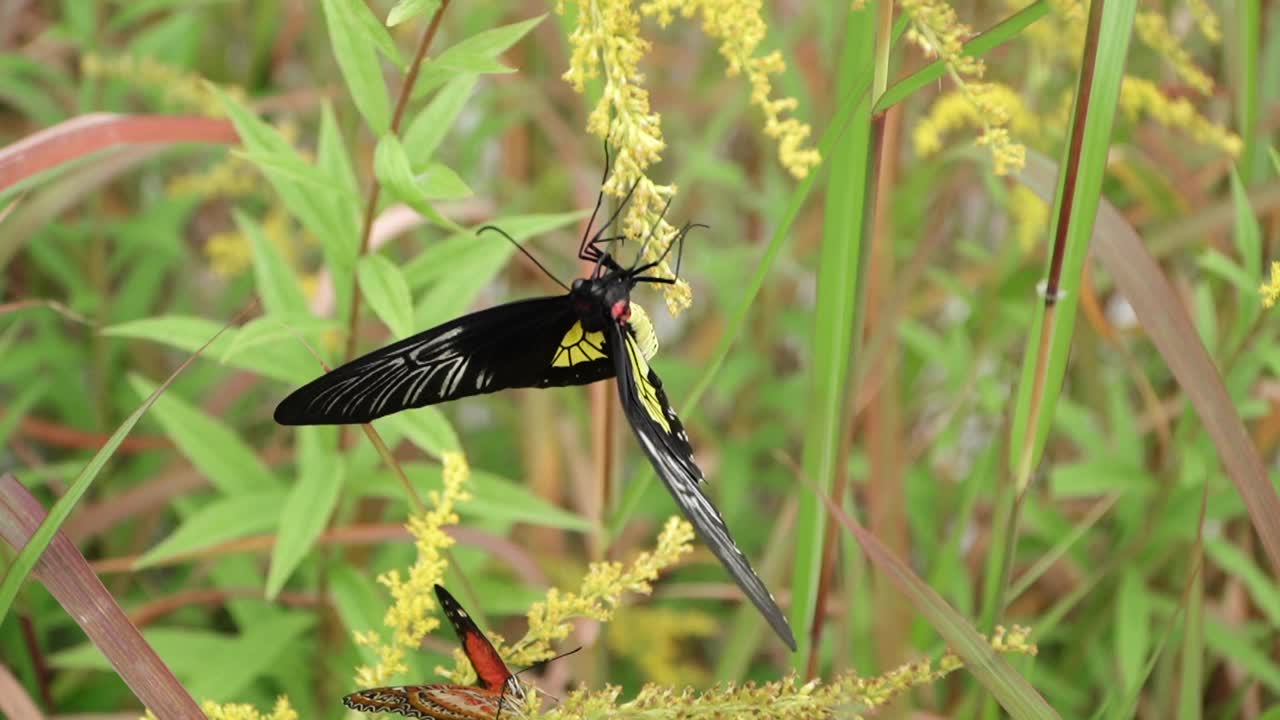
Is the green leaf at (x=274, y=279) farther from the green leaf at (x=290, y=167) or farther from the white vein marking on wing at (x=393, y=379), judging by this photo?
the white vein marking on wing at (x=393, y=379)

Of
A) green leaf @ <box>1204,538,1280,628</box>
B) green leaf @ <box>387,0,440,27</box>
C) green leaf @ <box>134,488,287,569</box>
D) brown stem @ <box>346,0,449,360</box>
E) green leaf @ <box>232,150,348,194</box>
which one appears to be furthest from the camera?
green leaf @ <box>1204,538,1280,628</box>

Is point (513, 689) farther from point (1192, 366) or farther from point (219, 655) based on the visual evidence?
point (219, 655)

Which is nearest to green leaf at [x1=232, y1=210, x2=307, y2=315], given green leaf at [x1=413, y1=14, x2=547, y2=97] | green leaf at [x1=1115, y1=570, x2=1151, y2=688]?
green leaf at [x1=413, y1=14, x2=547, y2=97]

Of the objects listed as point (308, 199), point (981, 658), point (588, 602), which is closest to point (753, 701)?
point (588, 602)

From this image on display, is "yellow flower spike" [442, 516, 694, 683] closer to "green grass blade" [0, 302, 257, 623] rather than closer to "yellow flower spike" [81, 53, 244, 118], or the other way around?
"green grass blade" [0, 302, 257, 623]

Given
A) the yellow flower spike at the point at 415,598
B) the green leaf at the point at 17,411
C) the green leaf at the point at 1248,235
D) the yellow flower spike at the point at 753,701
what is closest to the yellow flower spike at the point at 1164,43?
the green leaf at the point at 1248,235
